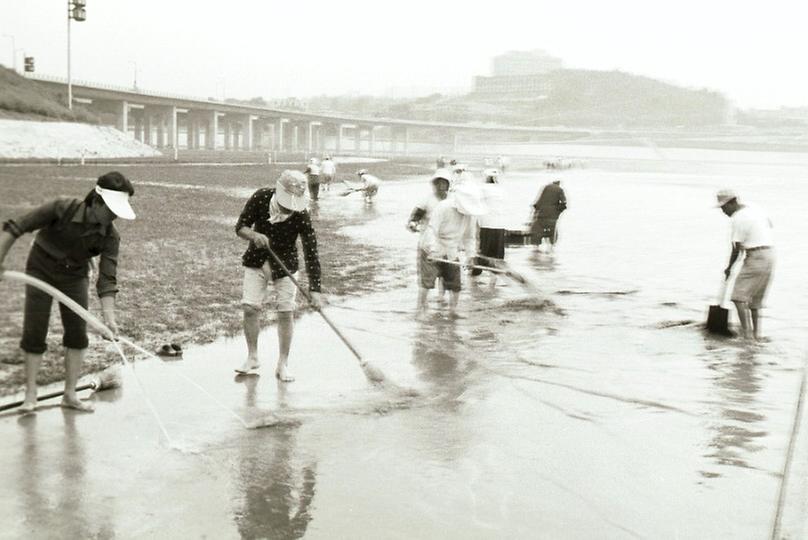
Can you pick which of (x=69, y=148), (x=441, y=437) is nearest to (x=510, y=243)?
(x=441, y=437)

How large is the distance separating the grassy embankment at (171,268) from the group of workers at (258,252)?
115 cm

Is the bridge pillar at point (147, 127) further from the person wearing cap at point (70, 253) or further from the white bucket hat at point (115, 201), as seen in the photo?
the white bucket hat at point (115, 201)

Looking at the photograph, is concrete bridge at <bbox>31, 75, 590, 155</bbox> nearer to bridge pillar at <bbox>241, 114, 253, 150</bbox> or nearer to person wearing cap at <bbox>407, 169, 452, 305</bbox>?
bridge pillar at <bbox>241, 114, 253, 150</bbox>

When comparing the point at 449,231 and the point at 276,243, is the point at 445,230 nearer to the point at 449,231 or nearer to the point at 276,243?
the point at 449,231

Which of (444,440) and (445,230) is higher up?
(445,230)

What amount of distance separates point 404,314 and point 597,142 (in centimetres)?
14552

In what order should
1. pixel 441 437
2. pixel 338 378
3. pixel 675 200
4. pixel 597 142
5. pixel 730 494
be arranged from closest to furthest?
pixel 730 494
pixel 441 437
pixel 338 378
pixel 675 200
pixel 597 142

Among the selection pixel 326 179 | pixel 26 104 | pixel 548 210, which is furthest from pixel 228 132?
pixel 548 210

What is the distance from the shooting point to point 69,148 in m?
54.8

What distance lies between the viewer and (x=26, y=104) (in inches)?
2410

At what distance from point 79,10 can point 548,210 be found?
136 ft

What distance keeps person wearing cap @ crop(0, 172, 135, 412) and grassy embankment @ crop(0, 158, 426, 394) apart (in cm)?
100

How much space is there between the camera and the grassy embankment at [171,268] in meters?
9.98

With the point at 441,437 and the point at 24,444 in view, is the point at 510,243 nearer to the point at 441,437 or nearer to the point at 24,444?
the point at 441,437
